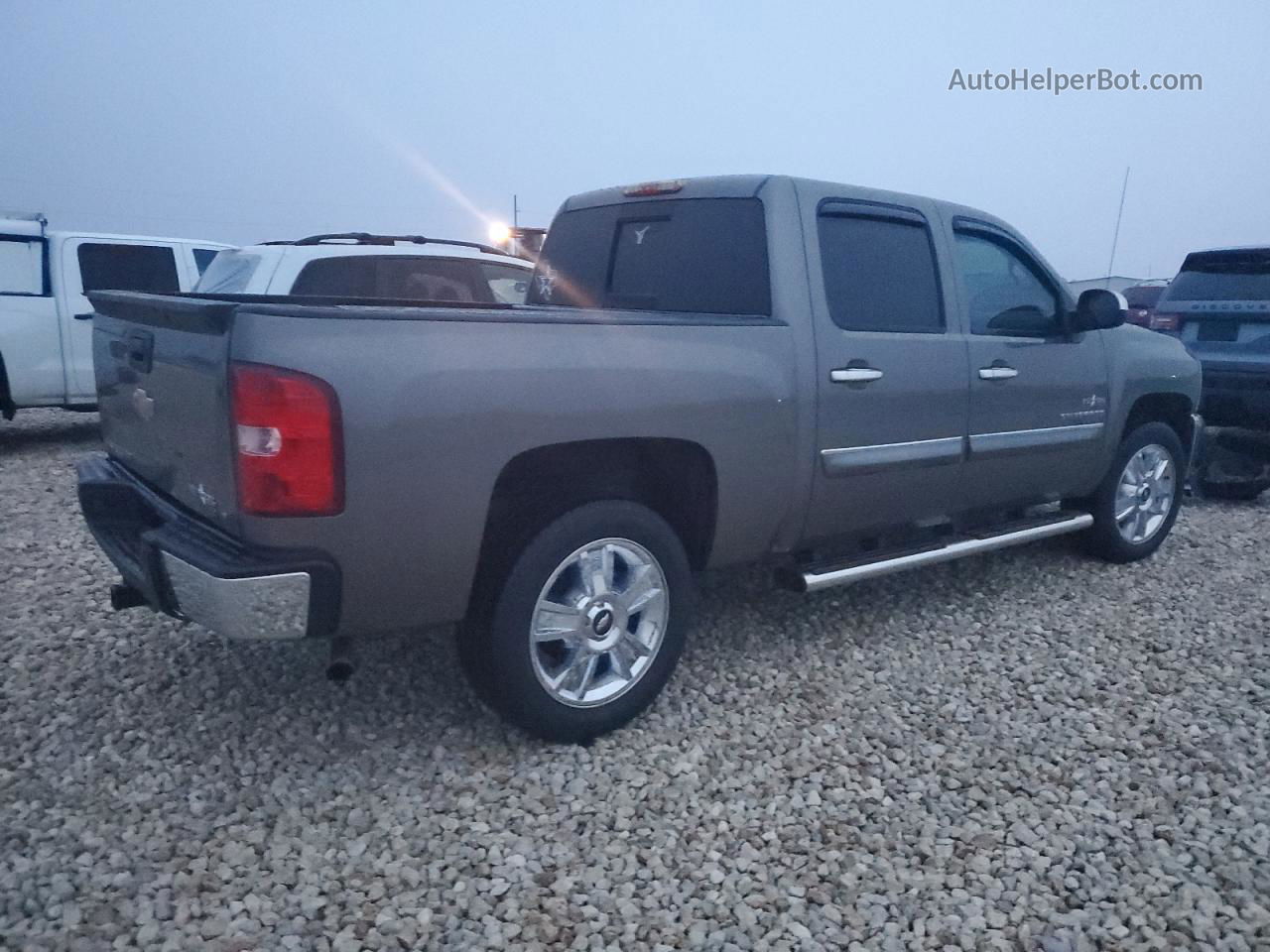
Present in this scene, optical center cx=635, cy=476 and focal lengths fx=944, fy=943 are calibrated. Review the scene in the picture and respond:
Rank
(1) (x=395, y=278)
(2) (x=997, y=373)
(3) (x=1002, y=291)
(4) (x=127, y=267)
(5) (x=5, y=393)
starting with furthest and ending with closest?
(4) (x=127, y=267)
(5) (x=5, y=393)
(1) (x=395, y=278)
(3) (x=1002, y=291)
(2) (x=997, y=373)

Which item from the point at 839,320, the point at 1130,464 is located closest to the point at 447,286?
the point at 839,320

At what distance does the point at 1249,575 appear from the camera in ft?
17.1

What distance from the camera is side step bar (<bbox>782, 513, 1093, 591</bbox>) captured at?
3.59 m

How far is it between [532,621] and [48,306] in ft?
24.7

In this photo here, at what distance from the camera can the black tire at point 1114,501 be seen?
5.13 metres

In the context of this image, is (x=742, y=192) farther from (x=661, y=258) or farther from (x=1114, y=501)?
(x=1114, y=501)

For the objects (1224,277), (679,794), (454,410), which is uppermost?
(1224,277)

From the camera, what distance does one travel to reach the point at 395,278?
657cm

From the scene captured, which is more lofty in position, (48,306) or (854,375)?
(854,375)

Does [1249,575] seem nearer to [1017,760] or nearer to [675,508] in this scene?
[1017,760]

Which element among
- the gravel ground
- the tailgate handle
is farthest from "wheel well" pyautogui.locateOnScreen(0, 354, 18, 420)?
the tailgate handle

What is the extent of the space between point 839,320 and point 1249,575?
328cm

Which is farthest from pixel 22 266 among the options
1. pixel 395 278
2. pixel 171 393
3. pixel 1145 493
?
pixel 1145 493

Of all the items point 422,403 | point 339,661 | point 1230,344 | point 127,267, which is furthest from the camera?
point 127,267
